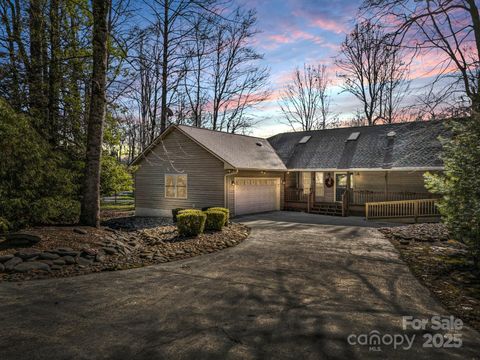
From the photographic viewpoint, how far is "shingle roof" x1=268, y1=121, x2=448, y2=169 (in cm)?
1620

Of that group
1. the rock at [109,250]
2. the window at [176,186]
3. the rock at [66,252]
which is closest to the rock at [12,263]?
the rock at [66,252]

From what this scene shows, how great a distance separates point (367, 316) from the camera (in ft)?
14.0

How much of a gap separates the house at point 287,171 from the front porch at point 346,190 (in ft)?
0.16

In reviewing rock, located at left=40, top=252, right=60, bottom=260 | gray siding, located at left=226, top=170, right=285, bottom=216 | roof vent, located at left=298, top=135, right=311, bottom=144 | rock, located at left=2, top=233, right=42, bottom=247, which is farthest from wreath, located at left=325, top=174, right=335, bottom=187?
rock, located at left=2, top=233, right=42, bottom=247

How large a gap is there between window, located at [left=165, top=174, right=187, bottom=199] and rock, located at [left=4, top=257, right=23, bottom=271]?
11042 mm

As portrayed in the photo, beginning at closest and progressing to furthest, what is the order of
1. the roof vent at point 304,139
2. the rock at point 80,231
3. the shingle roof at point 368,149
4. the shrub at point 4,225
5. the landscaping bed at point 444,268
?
the landscaping bed at point 444,268 < the shrub at point 4,225 < the rock at point 80,231 < the shingle roof at point 368,149 < the roof vent at point 304,139

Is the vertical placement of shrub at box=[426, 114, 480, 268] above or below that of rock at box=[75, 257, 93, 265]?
above

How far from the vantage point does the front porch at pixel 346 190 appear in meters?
16.5

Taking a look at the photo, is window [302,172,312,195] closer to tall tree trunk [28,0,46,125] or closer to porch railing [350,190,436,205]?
porch railing [350,190,436,205]

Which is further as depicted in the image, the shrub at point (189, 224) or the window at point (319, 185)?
the window at point (319, 185)

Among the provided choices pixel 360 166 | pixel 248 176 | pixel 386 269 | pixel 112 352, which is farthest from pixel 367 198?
pixel 112 352

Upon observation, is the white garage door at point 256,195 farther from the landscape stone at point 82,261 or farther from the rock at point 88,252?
the landscape stone at point 82,261

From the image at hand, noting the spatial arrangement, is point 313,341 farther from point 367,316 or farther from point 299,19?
point 299,19

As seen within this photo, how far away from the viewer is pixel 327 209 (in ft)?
59.5
